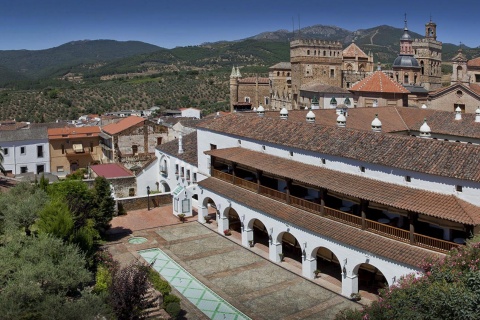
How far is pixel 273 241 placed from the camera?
2214cm

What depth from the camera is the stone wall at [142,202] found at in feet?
100

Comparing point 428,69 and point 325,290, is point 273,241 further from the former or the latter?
point 428,69

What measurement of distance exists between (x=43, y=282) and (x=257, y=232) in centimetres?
1292

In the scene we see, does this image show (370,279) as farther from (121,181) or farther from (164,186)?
(121,181)

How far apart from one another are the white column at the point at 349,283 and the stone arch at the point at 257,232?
6.07 metres

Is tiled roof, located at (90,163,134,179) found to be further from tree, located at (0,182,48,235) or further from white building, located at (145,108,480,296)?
tree, located at (0,182,48,235)

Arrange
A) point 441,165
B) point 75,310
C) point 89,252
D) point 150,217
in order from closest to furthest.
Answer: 1. point 75,310
2. point 441,165
3. point 89,252
4. point 150,217

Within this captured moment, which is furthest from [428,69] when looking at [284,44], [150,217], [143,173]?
[284,44]

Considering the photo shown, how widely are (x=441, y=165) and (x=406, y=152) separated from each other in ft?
5.75

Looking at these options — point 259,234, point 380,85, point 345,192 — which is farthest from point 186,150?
point 345,192

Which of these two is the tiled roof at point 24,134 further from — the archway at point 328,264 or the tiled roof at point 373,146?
the archway at point 328,264

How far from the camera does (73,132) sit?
46.2 metres

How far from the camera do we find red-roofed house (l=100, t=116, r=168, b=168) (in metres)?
41.6

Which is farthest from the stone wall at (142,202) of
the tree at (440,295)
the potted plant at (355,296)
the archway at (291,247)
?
the tree at (440,295)
